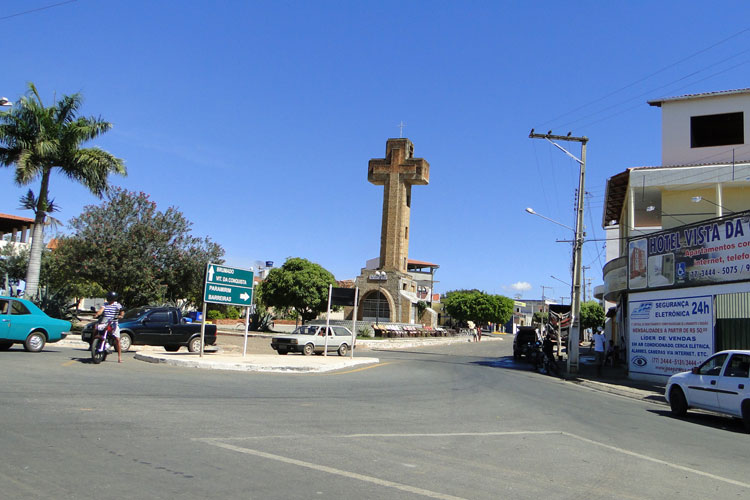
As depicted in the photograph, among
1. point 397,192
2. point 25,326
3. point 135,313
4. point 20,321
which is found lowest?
point 25,326

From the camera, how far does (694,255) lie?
19344 mm

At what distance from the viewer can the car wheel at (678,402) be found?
42.2 feet

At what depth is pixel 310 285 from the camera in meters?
49.2

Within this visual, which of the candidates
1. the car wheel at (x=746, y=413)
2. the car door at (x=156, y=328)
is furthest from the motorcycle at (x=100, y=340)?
the car wheel at (x=746, y=413)

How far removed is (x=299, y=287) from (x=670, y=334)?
1315 inches

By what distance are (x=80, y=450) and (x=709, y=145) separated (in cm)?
3409

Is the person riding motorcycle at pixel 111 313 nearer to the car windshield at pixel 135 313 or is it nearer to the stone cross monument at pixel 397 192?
the car windshield at pixel 135 313

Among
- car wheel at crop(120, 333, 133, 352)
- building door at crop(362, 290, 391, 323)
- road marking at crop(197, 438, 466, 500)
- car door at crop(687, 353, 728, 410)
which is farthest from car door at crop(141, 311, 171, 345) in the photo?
building door at crop(362, 290, 391, 323)

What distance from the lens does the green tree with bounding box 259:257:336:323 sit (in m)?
49.2

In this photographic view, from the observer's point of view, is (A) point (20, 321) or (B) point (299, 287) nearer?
A: (A) point (20, 321)

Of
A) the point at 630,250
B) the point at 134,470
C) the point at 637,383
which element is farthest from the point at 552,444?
the point at 630,250

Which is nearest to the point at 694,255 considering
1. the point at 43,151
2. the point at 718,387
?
the point at 718,387

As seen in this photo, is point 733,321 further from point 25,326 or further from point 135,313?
point 25,326

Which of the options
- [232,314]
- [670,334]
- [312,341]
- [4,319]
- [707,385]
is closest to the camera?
[707,385]
